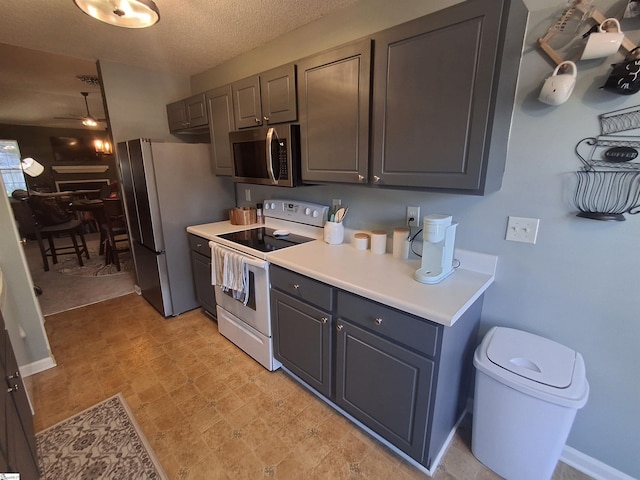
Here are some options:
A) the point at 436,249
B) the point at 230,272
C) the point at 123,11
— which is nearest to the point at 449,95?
the point at 436,249

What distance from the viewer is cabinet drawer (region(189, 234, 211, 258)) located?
253 centimetres

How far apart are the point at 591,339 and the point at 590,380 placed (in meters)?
0.21

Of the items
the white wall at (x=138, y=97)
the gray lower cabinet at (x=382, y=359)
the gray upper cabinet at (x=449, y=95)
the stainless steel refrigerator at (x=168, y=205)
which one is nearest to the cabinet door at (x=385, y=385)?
the gray lower cabinet at (x=382, y=359)

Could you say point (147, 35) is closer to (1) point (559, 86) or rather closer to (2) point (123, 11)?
(2) point (123, 11)

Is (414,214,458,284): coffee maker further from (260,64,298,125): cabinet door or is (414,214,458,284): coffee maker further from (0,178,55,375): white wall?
(0,178,55,375): white wall

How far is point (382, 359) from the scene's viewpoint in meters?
1.39

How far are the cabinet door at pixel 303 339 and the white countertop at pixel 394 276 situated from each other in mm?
250

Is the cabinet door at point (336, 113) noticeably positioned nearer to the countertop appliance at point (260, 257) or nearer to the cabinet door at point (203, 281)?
the countertop appliance at point (260, 257)

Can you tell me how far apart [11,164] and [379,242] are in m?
8.88

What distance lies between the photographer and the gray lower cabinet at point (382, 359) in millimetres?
1266

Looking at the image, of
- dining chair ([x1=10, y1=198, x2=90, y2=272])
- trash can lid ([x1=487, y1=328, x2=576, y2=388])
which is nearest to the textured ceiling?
dining chair ([x1=10, y1=198, x2=90, y2=272])

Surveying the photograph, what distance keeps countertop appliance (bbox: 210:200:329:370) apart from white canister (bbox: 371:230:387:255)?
513mm

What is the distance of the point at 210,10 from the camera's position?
6.35 ft

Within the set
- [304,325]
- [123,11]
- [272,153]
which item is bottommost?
[304,325]
